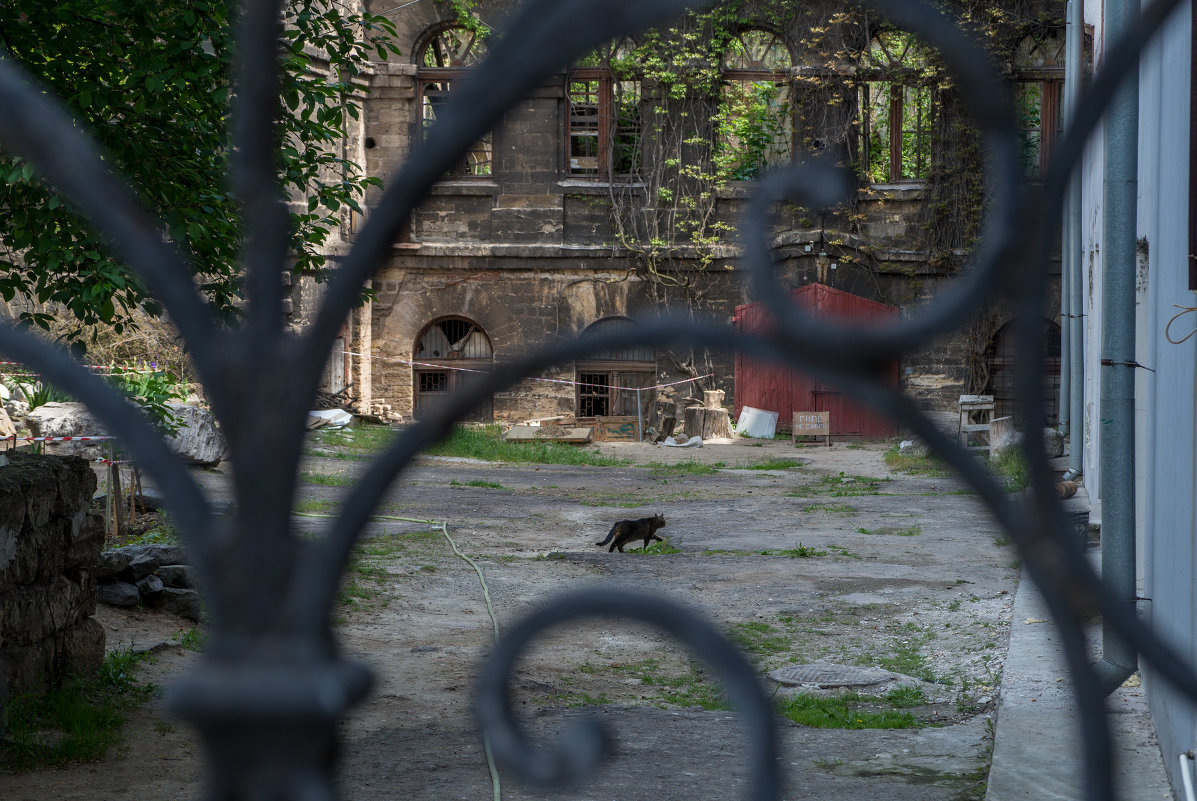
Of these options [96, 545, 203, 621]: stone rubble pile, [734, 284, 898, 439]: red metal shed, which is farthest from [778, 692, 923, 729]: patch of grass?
[734, 284, 898, 439]: red metal shed

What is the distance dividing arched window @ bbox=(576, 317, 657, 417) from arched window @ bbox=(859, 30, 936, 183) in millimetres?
5088

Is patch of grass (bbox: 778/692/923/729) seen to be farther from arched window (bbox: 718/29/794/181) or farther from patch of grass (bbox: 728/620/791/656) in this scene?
arched window (bbox: 718/29/794/181)

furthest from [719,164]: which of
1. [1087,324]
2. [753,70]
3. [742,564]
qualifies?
[742,564]

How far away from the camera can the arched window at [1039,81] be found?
1886cm

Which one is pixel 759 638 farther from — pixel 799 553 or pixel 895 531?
pixel 895 531

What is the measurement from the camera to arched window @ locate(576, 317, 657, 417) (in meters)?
19.8

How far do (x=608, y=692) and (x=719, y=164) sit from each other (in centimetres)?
1514

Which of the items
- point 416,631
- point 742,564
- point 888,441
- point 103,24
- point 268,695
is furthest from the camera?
point 888,441

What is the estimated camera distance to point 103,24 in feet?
16.2

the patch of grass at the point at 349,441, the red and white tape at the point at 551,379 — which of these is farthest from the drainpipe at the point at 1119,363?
the red and white tape at the point at 551,379

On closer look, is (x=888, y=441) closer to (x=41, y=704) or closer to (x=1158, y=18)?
(x=41, y=704)

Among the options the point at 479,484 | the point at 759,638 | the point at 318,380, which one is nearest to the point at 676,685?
the point at 759,638

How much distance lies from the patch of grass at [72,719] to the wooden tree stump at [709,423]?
44.6 ft

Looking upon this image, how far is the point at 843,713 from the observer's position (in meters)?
5.27
